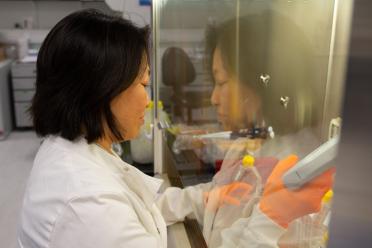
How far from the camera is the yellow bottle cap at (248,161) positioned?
3.81 ft

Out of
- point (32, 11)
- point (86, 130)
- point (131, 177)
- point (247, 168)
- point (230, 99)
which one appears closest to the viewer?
point (86, 130)

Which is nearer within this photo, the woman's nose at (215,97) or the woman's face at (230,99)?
the woman's face at (230,99)

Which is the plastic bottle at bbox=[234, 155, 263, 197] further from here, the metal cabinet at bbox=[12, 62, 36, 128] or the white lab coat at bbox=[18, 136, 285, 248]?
the metal cabinet at bbox=[12, 62, 36, 128]

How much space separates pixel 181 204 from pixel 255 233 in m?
0.39

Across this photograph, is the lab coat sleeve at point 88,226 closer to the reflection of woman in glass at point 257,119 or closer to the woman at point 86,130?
the woman at point 86,130

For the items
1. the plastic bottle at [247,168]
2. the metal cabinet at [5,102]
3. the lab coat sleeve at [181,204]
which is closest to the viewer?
the plastic bottle at [247,168]

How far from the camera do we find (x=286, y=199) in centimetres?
85

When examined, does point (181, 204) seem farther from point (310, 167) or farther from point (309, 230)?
point (310, 167)

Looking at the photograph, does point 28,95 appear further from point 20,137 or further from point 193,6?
point 193,6

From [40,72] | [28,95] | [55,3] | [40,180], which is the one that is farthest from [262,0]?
[55,3]

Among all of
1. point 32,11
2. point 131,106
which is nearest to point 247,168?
point 131,106

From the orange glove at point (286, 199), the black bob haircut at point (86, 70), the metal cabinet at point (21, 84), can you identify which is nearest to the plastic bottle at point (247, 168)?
the orange glove at point (286, 199)

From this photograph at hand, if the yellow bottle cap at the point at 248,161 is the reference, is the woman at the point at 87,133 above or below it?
above

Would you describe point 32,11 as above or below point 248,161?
above
